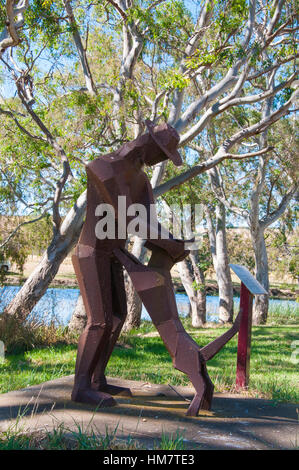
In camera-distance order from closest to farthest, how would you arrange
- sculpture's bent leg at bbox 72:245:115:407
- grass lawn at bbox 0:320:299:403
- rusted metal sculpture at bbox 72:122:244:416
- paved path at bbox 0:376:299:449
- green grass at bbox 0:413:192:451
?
1. green grass at bbox 0:413:192:451
2. paved path at bbox 0:376:299:449
3. rusted metal sculpture at bbox 72:122:244:416
4. sculpture's bent leg at bbox 72:245:115:407
5. grass lawn at bbox 0:320:299:403

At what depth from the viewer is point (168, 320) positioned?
4.24 m

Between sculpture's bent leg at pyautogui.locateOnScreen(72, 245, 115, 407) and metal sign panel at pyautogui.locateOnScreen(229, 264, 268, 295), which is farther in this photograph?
metal sign panel at pyautogui.locateOnScreen(229, 264, 268, 295)

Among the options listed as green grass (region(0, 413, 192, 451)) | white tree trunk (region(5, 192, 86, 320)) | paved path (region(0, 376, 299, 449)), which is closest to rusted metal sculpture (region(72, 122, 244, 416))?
paved path (region(0, 376, 299, 449))

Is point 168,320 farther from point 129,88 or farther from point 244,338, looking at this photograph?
point 129,88

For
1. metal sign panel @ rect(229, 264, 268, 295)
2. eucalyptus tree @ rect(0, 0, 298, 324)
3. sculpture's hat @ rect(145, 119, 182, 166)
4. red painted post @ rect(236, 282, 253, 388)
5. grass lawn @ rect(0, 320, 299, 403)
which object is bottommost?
grass lawn @ rect(0, 320, 299, 403)

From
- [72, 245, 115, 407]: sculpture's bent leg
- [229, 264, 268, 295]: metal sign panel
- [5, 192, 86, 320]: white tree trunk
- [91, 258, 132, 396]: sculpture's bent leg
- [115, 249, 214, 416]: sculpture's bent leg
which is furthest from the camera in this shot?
[5, 192, 86, 320]: white tree trunk

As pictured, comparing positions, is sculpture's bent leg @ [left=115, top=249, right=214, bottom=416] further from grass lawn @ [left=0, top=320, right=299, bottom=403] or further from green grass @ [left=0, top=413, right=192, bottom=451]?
grass lawn @ [left=0, top=320, right=299, bottom=403]

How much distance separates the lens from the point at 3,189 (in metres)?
12.1

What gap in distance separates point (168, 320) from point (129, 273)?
21.7 inches

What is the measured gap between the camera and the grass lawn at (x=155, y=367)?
554 cm

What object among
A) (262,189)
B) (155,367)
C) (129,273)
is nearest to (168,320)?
(129,273)

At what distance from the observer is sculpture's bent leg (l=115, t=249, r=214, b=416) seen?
411cm

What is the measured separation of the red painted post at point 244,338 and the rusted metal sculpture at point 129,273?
810mm

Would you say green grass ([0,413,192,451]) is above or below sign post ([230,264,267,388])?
below
